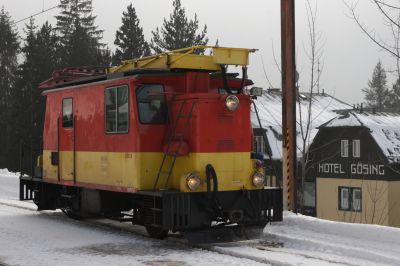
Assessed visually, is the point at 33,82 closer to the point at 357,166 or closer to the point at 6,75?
the point at 6,75

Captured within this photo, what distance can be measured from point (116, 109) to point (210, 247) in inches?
112

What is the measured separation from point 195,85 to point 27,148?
632 centimetres

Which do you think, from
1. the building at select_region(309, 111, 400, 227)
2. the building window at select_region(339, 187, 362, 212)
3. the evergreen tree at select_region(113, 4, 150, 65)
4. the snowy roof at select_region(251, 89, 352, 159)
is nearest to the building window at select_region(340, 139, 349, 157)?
the building at select_region(309, 111, 400, 227)

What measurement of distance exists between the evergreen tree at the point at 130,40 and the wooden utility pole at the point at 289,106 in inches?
1328

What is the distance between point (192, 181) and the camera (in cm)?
939

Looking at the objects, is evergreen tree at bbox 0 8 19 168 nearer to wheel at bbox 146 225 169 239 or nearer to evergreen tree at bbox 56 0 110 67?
evergreen tree at bbox 56 0 110 67

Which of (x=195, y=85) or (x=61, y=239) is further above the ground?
(x=195, y=85)

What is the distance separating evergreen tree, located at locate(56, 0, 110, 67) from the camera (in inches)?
2019

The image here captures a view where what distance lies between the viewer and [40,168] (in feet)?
45.7

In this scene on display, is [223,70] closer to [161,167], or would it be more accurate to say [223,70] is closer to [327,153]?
[161,167]

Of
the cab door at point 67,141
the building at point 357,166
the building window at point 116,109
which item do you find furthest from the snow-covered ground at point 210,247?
the building at point 357,166

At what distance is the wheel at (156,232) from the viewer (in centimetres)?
1020

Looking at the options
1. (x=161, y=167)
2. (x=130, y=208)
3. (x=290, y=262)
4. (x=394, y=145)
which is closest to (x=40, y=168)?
(x=130, y=208)

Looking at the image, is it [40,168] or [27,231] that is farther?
[40,168]
